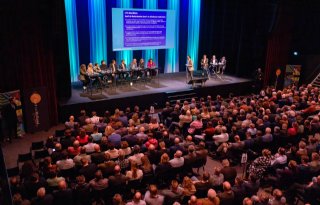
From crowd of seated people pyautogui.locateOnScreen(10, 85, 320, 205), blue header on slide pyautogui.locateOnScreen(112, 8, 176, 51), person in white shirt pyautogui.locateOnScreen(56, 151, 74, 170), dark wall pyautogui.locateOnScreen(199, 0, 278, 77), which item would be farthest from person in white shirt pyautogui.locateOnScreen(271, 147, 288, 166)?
dark wall pyautogui.locateOnScreen(199, 0, 278, 77)

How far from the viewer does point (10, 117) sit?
385 inches

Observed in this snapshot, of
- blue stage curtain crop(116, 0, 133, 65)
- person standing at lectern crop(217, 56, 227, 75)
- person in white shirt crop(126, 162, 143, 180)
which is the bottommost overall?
person in white shirt crop(126, 162, 143, 180)

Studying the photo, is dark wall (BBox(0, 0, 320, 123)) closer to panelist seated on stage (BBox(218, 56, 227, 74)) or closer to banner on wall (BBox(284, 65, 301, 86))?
banner on wall (BBox(284, 65, 301, 86))

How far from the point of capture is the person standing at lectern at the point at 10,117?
967 cm

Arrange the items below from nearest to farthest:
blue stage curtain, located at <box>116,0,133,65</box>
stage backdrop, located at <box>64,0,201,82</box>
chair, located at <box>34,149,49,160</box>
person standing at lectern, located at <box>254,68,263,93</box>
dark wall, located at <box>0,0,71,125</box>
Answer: chair, located at <box>34,149,49,160</box> → dark wall, located at <box>0,0,71,125</box> → stage backdrop, located at <box>64,0,201,82</box> → blue stage curtain, located at <box>116,0,133,65</box> → person standing at lectern, located at <box>254,68,263,93</box>

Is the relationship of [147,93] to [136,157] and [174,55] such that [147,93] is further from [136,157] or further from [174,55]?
[136,157]

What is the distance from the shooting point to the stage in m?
11.9

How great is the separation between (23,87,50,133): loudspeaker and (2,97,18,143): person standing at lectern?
516 millimetres

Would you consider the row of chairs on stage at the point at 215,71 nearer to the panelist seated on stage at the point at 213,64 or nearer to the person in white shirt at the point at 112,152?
the panelist seated on stage at the point at 213,64

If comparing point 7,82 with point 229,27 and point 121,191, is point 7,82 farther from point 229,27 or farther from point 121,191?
point 229,27

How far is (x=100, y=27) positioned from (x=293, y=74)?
10.2 metres

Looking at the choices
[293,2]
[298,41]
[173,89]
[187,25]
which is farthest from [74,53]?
[298,41]

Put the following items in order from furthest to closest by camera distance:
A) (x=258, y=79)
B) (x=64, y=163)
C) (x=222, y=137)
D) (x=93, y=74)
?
(x=258, y=79) < (x=93, y=74) < (x=222, y=137) < (x=64, y=163)

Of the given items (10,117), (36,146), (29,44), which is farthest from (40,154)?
(29,44)
